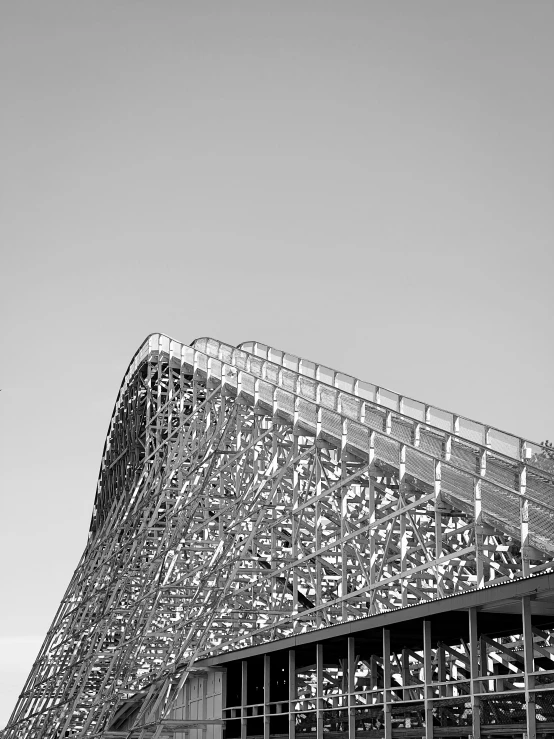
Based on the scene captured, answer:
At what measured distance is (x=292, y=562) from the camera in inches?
934

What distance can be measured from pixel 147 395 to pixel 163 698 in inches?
586

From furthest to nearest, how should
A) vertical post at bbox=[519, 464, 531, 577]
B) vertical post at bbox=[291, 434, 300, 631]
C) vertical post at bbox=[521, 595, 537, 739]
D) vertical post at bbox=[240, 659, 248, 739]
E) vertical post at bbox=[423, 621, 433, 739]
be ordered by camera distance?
vertical post at bbox=[291, 434, 300, 631]
vertical post at bbox=[240, 659, 248, 739]
vertical post at bbox=[519, 464, 531, 577]
vertical post at bbox=[423, 621, 433, 739]
vertical post at bbox=[521, 595, 537, 739]

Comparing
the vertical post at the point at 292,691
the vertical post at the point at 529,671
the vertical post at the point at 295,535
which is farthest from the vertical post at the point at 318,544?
the vertical post at the point at 529,671

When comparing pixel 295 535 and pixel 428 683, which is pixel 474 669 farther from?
pixel 295 535

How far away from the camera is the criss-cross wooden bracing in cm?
1745

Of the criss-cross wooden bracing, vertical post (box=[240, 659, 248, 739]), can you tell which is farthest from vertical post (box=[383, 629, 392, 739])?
vertical post (box=[240, 659, 248, 739])

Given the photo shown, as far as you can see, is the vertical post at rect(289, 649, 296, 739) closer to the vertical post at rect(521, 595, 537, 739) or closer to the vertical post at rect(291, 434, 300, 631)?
the vertical post at rect(291, 434, 300, 631)

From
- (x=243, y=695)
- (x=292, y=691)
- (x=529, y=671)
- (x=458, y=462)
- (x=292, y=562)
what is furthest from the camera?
(x=292, y=562)

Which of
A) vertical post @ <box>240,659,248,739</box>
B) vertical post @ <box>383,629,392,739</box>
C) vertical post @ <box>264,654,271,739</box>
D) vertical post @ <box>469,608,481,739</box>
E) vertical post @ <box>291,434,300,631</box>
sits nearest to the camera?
vertical post @ <box>469,608,481,739</box>

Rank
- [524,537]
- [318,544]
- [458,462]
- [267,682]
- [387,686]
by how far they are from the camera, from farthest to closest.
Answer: [318,544]
[458,462]
[267,682]
[524,537]
[387,686]

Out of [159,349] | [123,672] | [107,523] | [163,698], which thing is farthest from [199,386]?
[163,698]

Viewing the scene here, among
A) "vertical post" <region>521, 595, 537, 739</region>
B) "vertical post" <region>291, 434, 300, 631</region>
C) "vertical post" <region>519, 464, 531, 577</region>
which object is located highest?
"vertical post" <region>291, 434, 300, 631</region>

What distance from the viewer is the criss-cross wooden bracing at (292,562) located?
17.5 m

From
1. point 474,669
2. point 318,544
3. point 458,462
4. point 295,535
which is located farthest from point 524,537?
point 295,535
